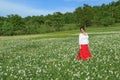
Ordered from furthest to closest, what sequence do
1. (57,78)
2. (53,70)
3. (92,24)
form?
1. (92,24)
2. (53,70)
3. (57,78)

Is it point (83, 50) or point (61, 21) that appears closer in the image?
point (83, 50)

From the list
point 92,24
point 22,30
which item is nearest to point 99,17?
point 92,24

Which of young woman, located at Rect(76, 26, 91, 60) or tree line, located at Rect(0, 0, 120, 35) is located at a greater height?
young woman, located at Rect(76, 26, 91, 60)

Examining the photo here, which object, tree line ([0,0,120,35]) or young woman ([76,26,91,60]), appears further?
tree line ([0,0,120,35])

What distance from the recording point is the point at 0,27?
Result: 127188 mm

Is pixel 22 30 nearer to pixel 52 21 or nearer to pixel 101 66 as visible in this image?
pixel 52 21

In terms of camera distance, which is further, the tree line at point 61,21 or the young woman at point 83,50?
the tree line at point 61,21

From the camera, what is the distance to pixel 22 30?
124375mm

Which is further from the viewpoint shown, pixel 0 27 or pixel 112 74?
pixel 0 27

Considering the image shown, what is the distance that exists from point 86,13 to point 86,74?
139 metres

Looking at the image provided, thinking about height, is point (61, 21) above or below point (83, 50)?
below

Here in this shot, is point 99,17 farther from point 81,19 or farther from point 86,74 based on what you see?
point 86,74

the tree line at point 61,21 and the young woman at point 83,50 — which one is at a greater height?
the young woman at point 83,50

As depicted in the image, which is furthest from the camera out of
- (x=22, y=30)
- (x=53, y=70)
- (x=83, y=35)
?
(x=22, y=30)
